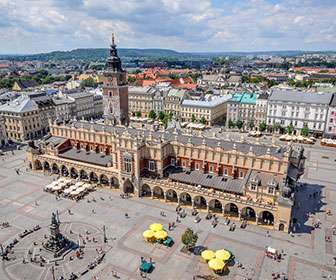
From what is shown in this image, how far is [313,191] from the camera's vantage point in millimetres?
84125

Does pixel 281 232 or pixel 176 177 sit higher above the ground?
pixel 176 177

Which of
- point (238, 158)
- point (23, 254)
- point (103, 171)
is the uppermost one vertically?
point (238, 158)

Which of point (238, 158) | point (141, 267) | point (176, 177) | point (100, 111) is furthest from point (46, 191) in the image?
point (100, 111)

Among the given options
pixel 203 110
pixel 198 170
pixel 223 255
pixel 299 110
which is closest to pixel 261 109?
pixel 299 110

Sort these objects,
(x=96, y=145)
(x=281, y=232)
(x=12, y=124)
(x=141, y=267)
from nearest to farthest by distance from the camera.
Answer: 1. (x=141, y=267)
2. (x=281, y=232)
3. (x=96, y=145)
4. (x=12, y=124)

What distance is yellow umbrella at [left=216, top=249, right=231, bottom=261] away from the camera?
52362mm

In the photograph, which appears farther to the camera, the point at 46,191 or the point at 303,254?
the point at 46,191

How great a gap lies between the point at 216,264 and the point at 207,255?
3166mm

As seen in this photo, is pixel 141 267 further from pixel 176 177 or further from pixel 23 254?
pixel 176 177

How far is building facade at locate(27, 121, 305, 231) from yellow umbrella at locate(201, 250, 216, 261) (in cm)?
1700

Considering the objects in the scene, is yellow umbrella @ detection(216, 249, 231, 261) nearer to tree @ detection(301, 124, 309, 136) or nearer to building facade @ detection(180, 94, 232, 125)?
tree @ detection(301, 124, 309, 136)

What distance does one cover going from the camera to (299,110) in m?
138

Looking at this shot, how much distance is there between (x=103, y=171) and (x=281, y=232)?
52591 mm

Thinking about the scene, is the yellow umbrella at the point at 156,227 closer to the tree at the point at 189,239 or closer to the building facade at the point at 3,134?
the tree at the point at 189,239
